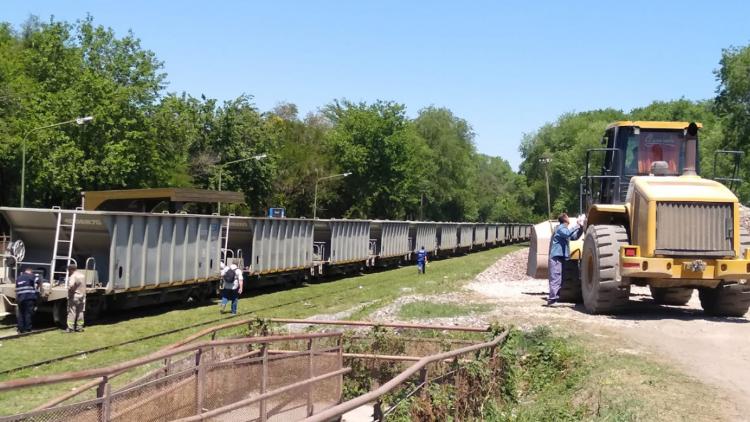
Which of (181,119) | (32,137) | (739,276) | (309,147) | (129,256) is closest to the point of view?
(739,276)

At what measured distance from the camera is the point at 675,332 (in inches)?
538

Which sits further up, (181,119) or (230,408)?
(181,119)

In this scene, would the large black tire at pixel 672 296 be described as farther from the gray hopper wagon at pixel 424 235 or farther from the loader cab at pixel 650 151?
the gray hopper wagon at pixel 424 235

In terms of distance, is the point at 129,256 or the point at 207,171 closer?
the point at 129,256

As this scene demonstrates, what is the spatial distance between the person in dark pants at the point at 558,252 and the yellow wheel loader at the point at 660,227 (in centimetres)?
47

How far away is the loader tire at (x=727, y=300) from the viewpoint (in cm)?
1479

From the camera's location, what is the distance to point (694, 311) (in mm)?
16672

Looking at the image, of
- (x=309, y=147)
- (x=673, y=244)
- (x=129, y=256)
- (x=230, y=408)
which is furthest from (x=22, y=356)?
(x=309, y=147)

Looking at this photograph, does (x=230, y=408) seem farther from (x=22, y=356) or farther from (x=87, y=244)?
(x=87, y=244)

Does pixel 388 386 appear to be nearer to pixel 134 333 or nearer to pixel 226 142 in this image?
pixel 134 333

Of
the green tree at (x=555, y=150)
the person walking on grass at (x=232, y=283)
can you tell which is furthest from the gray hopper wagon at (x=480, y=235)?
the person walking on grass at (x=232, y=283)

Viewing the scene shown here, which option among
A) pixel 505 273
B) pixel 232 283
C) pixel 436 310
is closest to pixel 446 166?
pixel 505 273

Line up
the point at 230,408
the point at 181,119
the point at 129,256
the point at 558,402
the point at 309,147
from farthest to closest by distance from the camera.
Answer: the point at 309,147 < the point at 181,119 < the point at 129,256 < the point at 558,402 < the point at 230,408

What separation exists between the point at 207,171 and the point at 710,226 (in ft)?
169
